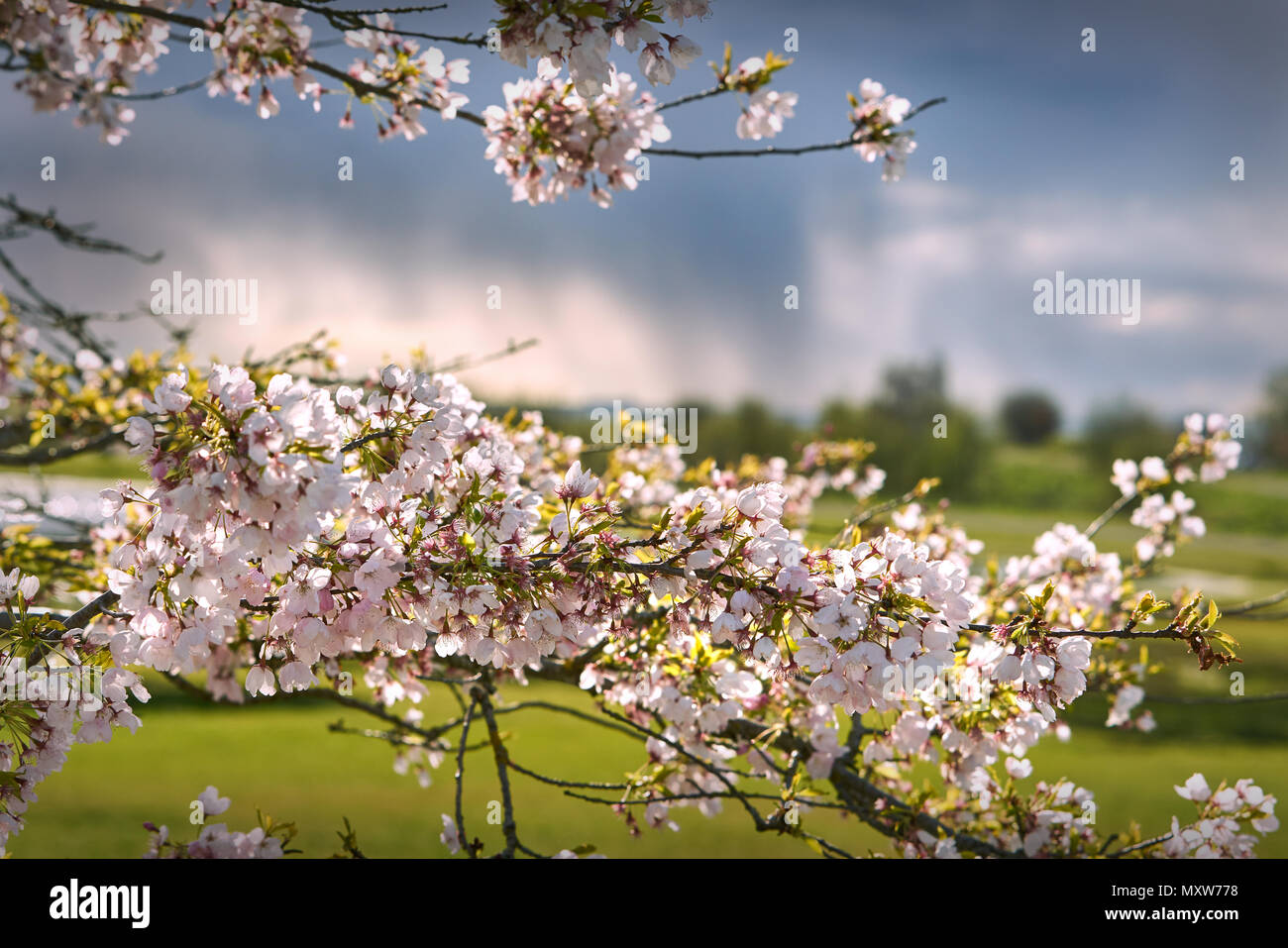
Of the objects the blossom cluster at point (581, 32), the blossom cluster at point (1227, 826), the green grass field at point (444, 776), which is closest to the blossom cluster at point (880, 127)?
the blossom cluster at point (581, 32)

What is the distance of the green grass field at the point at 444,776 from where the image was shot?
268 inches

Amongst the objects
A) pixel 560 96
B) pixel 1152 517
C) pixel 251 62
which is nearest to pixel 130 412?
pixel 251 62

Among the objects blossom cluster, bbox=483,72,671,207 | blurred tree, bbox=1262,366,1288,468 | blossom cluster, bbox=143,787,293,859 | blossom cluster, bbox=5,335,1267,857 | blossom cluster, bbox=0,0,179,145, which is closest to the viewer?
blossom cluster, bbox=5,335,1267,857

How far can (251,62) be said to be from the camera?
2.33m

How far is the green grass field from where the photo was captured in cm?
681

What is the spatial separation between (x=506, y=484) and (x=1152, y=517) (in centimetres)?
277

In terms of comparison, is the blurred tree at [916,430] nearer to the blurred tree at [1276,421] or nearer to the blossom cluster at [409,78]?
the blurred tree at [1276,421]

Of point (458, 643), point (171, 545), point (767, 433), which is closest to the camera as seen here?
point (171, 545)

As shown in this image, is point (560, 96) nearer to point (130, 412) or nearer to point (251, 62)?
point (251, 62)

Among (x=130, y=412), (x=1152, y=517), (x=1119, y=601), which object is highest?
(x=130, y=412)

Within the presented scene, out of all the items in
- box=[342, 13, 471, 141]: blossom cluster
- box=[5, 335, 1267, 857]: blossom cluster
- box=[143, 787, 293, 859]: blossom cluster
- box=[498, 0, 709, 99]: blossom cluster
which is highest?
box=[342, 13, 471, 141]: blossom cluster

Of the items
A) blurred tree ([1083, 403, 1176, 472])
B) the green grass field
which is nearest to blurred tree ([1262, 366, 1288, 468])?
blurred tree ([1083, 403, 1176, 472])

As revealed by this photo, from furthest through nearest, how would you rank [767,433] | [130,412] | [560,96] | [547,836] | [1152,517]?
[767,433] < [547,836] < [1152,517] < [130,412] < [560,96]

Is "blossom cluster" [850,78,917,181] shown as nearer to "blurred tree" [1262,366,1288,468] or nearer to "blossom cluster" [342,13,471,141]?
"blossom cluster" [342,13,471,141]
